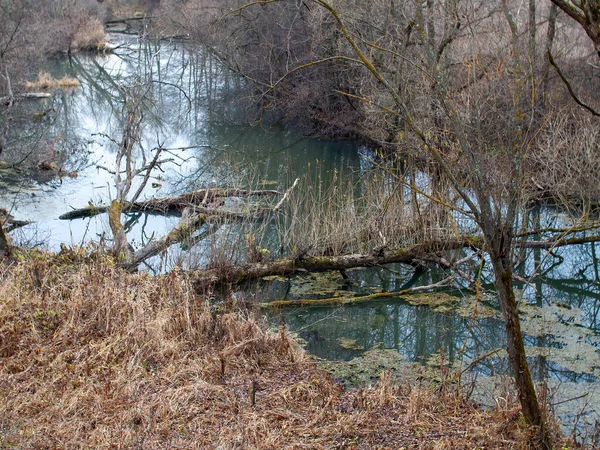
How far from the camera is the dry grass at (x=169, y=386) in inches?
173

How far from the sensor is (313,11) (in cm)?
1502

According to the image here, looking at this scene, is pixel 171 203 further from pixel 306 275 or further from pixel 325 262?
pixel 325 262

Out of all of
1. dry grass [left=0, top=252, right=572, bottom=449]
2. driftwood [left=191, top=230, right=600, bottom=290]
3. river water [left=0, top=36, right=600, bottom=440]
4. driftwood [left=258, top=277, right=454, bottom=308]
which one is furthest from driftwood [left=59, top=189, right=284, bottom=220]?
dry grass [left=0, top=252, right=572, bottom=449]

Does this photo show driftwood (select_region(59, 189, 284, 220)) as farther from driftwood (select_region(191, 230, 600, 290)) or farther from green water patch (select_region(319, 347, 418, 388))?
green water patch (select_region(319, 347, 418, 388))

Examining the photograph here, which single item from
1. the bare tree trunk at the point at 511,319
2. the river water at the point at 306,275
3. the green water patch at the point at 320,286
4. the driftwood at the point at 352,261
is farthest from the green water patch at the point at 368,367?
the bare tree trunk at the point at 511,319

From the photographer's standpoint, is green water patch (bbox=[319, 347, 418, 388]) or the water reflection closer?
green water patch (bbox=[319, 347, 418, 388])

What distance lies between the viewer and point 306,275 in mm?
9227

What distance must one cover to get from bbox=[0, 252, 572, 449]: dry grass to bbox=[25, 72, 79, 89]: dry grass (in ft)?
59.1

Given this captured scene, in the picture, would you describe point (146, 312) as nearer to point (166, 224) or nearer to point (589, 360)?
point (589, 360)

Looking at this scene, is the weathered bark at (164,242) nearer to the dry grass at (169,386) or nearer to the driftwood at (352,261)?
the driftwood at (352,261)

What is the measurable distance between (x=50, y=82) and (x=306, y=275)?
58.3 ft

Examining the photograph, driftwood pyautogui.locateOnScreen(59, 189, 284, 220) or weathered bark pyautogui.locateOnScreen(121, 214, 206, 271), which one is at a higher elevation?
driftwood pyautogui.locateOnScreen(59, 189, 284, 220)

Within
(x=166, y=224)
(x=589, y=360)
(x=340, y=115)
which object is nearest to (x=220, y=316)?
(x=589, y=360)

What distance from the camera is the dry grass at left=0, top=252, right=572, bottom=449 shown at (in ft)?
14.4
